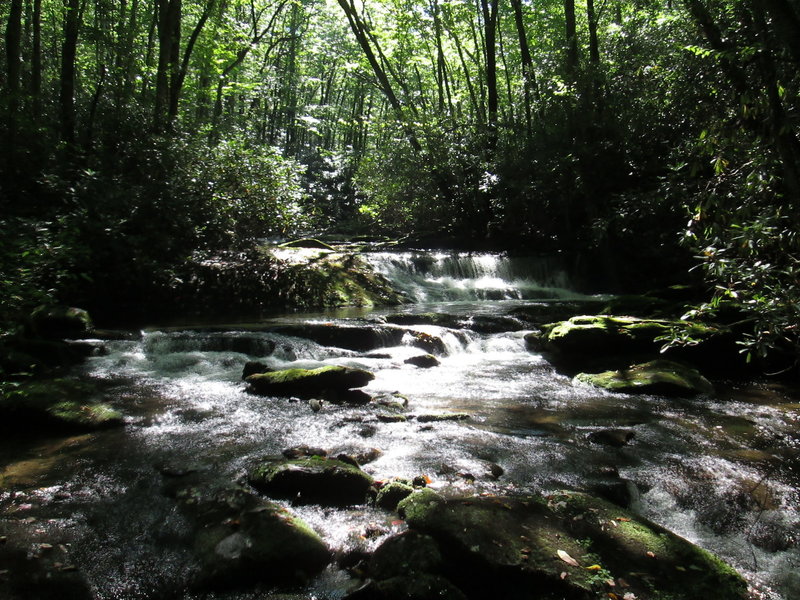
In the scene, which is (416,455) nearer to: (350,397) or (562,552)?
(562,552)

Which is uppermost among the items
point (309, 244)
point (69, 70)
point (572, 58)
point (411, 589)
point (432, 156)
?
point (572, 58)

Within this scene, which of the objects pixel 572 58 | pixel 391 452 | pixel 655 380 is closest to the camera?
pixel 391 452

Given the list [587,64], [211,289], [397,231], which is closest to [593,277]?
[587,64]

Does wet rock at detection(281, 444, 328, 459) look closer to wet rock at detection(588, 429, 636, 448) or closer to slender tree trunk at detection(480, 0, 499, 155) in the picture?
wet rock at detection(588, 429, 636, 448)

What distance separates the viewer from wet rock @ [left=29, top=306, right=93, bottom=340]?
9.36 meters

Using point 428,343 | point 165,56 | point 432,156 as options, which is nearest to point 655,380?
point 428,343

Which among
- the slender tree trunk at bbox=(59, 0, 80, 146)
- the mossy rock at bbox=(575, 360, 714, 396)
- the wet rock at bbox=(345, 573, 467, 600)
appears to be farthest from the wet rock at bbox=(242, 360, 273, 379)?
the slender tree trunk at bbox=(59, 0, 80, 146)

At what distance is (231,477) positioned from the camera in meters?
4.36

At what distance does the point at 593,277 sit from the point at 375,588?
1576cm

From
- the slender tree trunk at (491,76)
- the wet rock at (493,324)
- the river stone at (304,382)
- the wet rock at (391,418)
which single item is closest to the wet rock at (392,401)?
the wet rock at (391,418)

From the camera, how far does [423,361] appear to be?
8836 mm

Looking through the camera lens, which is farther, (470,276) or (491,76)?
(491,76)

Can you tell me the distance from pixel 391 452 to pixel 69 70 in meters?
14.2

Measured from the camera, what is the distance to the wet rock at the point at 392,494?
3902 mm
